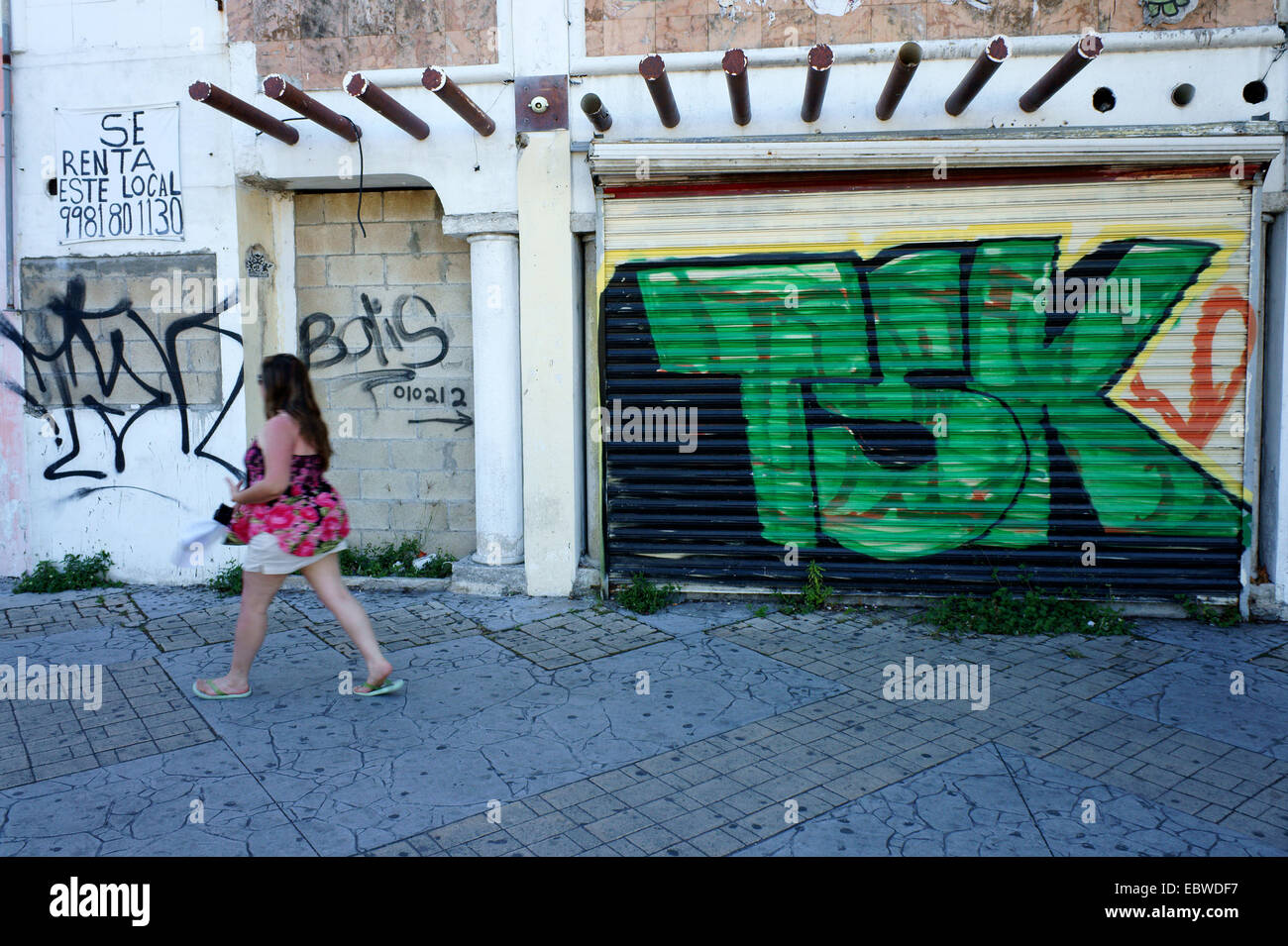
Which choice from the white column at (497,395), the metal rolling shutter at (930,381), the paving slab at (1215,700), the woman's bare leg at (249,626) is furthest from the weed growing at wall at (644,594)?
the paving slab at (1215,700)

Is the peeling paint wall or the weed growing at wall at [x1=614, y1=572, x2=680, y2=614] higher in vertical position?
the peeling paint wall

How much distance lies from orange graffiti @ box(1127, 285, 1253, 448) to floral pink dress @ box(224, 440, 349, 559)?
17.2 feet

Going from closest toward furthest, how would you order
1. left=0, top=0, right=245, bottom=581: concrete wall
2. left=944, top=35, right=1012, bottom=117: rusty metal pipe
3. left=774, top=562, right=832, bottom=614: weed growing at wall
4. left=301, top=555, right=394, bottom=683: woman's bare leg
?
left=301, top=555, right=394, bottom=683: woman's bare leg
left=944, top=35, right=1012, bottom=117: rusty metal pipe
left=774, top=562, right=832, bottom=614: weed growing at wall
left=0, top=0, right=245, bottom=581: concrete wall

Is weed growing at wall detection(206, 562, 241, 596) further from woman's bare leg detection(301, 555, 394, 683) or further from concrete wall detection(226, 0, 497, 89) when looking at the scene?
concrete wall detection(226, 0, 497, 89)

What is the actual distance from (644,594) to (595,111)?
3332 millimetres

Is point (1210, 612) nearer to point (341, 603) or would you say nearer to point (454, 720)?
point (454, 720)

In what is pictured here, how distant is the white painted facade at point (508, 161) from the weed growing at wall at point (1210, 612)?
429 mm

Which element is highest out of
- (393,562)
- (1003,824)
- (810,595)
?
(393,562)

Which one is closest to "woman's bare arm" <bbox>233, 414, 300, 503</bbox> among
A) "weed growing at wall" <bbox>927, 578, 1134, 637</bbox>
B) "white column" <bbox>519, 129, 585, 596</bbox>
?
"white column" <bbox>519, 129, 585, 596</bbox>

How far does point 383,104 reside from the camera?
238 inches

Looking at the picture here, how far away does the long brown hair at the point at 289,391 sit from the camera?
4684 millimetres

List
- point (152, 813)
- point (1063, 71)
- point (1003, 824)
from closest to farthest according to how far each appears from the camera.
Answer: point (1003, 824) < point (152, 813) < point (1063, 71)

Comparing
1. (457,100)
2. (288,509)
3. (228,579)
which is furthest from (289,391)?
(228,579)

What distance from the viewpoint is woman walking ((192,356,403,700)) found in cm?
463
